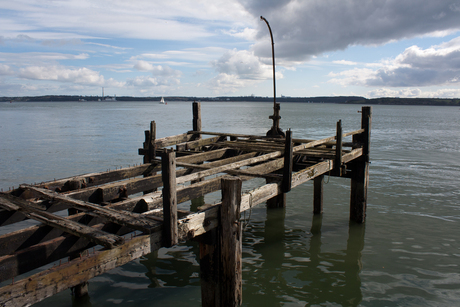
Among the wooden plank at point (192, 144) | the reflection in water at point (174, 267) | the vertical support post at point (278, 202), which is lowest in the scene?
the reflection in water at point (174, 267)

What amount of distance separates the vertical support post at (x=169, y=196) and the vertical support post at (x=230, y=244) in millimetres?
958

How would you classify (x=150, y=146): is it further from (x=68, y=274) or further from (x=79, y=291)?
(x=68, y=274)

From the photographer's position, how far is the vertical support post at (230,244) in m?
5.19

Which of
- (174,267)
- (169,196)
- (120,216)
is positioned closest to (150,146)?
(174,267)

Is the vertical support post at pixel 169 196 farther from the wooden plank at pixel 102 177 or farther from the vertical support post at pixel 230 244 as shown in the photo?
the wooden plank at pixel 102 177

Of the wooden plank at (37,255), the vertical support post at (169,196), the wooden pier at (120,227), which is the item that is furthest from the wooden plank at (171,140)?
the wooden plank at (37,255)

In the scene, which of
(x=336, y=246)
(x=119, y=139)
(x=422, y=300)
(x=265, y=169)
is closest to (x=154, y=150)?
(x=265, y=169)

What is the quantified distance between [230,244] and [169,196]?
1447 mm

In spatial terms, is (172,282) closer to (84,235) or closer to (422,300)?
(84,235)

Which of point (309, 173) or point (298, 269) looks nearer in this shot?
point (309, 173)

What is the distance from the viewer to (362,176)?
35.9ft

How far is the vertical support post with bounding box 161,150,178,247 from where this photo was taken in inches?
173

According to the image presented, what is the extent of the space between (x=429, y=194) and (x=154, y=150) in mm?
11867

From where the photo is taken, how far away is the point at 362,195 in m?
10.9
